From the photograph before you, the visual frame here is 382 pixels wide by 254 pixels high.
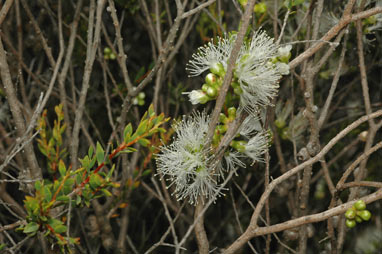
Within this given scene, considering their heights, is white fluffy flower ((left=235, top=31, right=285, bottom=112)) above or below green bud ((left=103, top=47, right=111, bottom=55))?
above

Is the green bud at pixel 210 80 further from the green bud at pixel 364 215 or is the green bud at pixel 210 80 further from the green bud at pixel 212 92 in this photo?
the green bud at pixel 364 215

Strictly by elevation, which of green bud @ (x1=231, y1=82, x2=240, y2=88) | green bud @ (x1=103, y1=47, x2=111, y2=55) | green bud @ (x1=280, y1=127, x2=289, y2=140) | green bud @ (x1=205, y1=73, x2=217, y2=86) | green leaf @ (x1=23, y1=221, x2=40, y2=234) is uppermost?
green bud @ (x1=205, y1=73, x2=217, y2=86)

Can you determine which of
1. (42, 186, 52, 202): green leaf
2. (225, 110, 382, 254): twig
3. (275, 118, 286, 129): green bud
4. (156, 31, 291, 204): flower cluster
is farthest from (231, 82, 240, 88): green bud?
(275, 118, 286, 129): green bud

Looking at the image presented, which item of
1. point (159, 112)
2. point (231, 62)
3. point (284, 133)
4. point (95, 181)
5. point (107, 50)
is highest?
point (231, 62)

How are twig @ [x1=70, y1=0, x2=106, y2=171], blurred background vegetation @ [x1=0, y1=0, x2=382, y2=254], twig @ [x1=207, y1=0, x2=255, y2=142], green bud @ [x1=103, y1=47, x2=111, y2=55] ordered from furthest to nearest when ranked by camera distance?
green bud @ [x1=103, y1=47, x2=111, y2=55] → blurred background vegetation @ [x1=0, y1=0, x2=382, y2=254] → twig @ [x1=70, y1=0, x2=106, y2=171] → twig @ [x1=207, y1=0, x2=255, y2=142]

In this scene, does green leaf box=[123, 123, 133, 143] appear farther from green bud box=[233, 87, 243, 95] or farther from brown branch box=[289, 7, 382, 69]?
brown branch box=[289, 7, 382, 69]

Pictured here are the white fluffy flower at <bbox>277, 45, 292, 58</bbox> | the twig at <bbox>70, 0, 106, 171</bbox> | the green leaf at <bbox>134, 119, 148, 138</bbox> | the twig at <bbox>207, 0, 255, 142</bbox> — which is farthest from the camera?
the twig at <bbox>70, 0, 106, 171</bbox>

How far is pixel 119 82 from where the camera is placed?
1.81 meters

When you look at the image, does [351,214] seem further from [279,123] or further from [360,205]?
[279,123]

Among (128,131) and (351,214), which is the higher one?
(128,131)

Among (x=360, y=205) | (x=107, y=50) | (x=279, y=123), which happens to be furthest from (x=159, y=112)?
(x=360, y=205)

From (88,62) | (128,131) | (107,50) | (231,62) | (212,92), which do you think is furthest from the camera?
Result: (107,50)

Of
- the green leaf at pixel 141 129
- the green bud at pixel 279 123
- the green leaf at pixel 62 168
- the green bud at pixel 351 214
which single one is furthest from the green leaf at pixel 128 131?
the green bud at pixel 279 123

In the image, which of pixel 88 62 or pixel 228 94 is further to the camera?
pixel 88 62
